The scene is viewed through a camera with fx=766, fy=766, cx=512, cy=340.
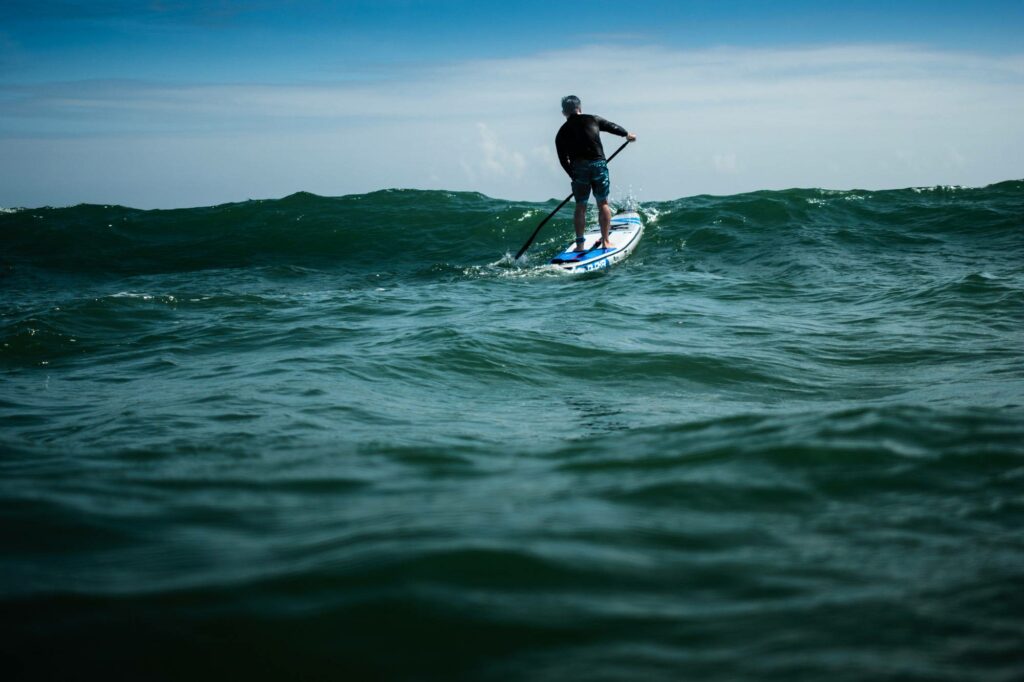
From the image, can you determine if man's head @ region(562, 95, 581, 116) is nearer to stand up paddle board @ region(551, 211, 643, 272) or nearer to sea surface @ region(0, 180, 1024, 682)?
stand up paddle board @ region(551, 211, 643, 272)

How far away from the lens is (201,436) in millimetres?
4156

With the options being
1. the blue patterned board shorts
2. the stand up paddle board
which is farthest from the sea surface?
the blue patterned board shorts

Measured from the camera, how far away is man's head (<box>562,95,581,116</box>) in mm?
11062

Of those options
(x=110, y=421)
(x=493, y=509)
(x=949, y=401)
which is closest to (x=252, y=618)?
(x=493, y=509)

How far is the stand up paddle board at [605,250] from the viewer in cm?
1156

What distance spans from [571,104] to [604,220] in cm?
179

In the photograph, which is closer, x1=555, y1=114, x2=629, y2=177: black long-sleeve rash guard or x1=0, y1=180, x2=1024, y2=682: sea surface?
x1=0, y1=180, x2=1024, y2=682: sea surface

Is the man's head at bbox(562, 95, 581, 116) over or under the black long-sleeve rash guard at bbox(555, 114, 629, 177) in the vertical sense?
over

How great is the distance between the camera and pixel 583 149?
11.0m

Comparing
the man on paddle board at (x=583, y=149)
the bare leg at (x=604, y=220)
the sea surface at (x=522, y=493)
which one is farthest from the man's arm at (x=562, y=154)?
the sea surface at (x=522, y=493)

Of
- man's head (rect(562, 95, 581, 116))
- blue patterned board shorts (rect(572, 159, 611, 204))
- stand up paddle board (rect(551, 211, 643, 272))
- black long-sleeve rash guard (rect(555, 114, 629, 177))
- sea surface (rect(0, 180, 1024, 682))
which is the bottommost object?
sea surface (rect(0, 180, 1024, 682))

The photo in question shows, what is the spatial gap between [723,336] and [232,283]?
320 inches

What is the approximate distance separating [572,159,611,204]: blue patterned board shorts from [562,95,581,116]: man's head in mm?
727

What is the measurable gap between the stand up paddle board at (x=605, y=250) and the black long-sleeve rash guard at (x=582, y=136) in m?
1.44
